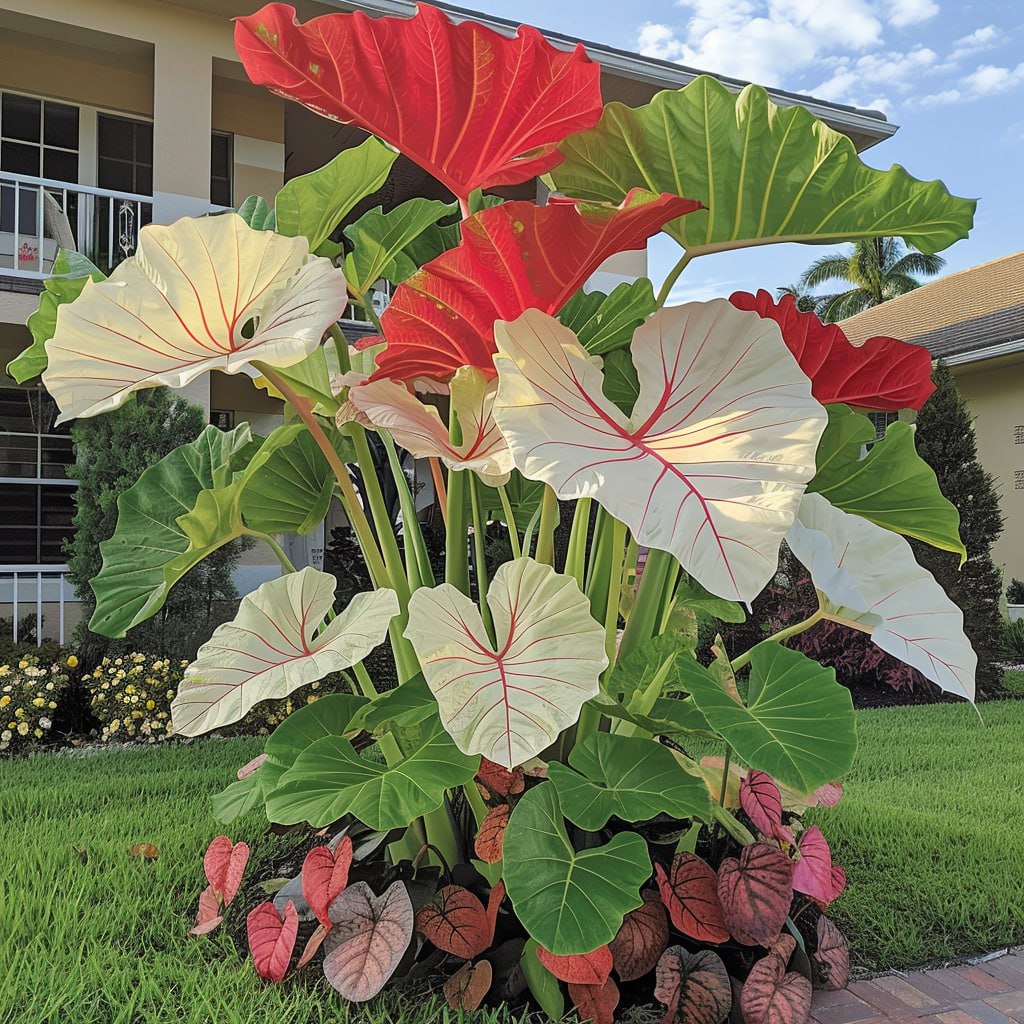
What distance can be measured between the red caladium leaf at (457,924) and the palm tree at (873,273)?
28.9 m

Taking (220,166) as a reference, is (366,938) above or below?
below

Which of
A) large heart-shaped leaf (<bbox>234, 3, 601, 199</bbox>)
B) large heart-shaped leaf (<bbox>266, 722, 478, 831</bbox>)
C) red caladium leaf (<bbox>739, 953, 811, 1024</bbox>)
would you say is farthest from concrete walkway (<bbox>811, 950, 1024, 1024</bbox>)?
large heart-shaped leaf (<bbox>234, 3, 601, 199</bbox>)

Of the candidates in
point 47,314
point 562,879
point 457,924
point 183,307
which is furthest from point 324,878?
point 47,314

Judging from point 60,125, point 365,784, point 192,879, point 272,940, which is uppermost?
point 60,125

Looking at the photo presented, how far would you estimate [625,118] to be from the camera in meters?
1.56

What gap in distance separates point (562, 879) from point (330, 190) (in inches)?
52.6

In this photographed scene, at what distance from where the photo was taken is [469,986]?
5.04ft

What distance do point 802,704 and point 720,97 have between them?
1.05 metres

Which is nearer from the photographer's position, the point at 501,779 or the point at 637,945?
the point at 637,945

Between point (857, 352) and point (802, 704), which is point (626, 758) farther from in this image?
point (857, 352)

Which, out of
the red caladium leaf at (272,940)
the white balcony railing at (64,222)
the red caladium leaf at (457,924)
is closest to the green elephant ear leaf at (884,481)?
the red caladium leaf at (457,924)

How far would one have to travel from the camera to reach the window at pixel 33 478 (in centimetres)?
745

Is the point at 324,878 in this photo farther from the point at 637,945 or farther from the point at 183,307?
the point at 183,307

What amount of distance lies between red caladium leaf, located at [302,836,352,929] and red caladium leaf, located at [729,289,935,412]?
1263mm
